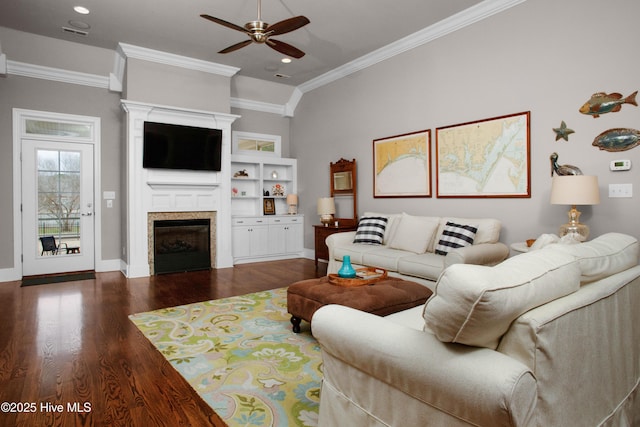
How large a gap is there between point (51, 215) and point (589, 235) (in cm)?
696

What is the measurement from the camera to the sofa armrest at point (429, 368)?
1.00m

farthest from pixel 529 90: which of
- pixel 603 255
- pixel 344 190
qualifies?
pixel 344 190

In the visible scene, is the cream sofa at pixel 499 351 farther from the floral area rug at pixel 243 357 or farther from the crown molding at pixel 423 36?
the crown molding at pixel 423 36

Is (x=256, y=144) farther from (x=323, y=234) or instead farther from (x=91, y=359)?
(x=91, y=359)

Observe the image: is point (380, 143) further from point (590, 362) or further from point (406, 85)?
point (590, 362)

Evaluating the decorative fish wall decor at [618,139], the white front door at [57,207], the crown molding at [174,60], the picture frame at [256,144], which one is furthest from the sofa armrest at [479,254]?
Answer: the white front door at [57,207]

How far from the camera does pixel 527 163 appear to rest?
3955mm

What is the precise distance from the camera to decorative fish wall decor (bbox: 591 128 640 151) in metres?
3.22

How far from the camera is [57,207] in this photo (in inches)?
223

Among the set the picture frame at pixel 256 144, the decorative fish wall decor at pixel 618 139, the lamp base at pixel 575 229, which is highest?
the picture frame at pixel 256 144

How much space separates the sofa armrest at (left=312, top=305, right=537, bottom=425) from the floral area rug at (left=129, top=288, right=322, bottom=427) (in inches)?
25.7

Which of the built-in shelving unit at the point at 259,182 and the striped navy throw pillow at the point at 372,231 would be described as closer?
the striped navy throw pillow at the point at 372,231

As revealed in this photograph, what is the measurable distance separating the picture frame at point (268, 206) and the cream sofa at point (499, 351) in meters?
5.76

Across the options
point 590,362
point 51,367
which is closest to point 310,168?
point 51,367
